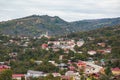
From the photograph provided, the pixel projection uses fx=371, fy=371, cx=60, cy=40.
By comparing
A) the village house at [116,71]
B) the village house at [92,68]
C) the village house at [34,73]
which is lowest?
the village house at [92,68]

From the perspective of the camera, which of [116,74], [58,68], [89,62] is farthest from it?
[89,62]

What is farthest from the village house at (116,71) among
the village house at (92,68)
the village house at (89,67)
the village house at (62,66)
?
the village house at (62,66)

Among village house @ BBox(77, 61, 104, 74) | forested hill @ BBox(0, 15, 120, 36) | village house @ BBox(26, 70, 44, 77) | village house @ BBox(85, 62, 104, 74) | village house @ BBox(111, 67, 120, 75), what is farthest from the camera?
forested hill @ BBox(0, 15, 120, 36)

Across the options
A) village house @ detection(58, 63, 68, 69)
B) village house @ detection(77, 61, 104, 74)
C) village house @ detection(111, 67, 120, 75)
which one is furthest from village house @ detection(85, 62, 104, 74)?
village house @ detection(58, 63, 68, 69)

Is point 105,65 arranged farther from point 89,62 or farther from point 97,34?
point 97,34

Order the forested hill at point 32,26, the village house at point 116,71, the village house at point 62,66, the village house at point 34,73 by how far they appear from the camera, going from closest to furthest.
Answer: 1. the village house at point 34,73
2. the village house at point 116,71
3. the village house at point 62,66
4. the forested hill at point 32,26

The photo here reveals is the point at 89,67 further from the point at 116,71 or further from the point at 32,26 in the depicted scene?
the point at 32,26

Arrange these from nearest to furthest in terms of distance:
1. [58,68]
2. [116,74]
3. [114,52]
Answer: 1. [116,74]
2. [58,68]
3. [114,52]

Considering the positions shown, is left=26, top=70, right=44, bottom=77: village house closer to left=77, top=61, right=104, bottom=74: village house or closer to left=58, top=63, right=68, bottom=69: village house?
left=58, top=63, right=68, bottom=69: village house

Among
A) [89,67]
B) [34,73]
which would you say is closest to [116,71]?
[89,67]

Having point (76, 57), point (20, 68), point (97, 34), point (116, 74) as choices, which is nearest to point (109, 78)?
point (116, 74)

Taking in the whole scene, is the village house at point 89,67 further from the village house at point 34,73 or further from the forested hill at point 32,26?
the forested hill at point 32,26
